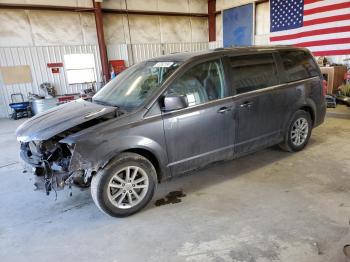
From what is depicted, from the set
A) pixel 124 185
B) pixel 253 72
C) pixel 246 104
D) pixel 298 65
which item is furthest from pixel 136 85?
pixel 298 65

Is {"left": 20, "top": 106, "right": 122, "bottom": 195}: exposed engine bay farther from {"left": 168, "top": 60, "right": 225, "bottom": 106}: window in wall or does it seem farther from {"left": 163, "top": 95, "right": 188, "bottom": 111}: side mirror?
{"left": 168, "top": 60, "right": 225, "bottom": 106}: window in wall

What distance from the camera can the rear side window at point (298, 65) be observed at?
3.68 meters

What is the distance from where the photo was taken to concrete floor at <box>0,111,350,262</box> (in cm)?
212

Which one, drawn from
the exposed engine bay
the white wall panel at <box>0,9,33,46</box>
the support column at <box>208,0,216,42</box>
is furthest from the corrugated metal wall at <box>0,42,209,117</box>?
the exposed engine bay

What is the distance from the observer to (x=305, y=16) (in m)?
8.78

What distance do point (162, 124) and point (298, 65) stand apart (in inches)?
93.3

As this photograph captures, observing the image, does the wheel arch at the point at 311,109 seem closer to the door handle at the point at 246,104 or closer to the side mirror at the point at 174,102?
the door handle at the point at 246,104

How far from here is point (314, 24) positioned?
28.2ft

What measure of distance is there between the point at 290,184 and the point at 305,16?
Result: 775 centimetres

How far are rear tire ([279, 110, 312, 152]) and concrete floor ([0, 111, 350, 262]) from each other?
31 cm

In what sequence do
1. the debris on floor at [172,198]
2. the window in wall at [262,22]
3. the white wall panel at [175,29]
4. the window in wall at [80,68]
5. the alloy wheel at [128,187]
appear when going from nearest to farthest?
the alloy wheel at [128,187]
the debris on floor at [172,198]
the window in wall at [80,68]
the window in wall at [262,22]
the white wall panel at [175,29]

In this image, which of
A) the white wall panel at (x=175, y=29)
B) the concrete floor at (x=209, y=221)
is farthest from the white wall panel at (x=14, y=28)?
the concrete floor at (x=209, y=221)

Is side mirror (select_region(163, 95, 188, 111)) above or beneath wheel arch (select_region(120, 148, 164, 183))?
above

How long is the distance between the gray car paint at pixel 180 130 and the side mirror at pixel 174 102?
90 mm
